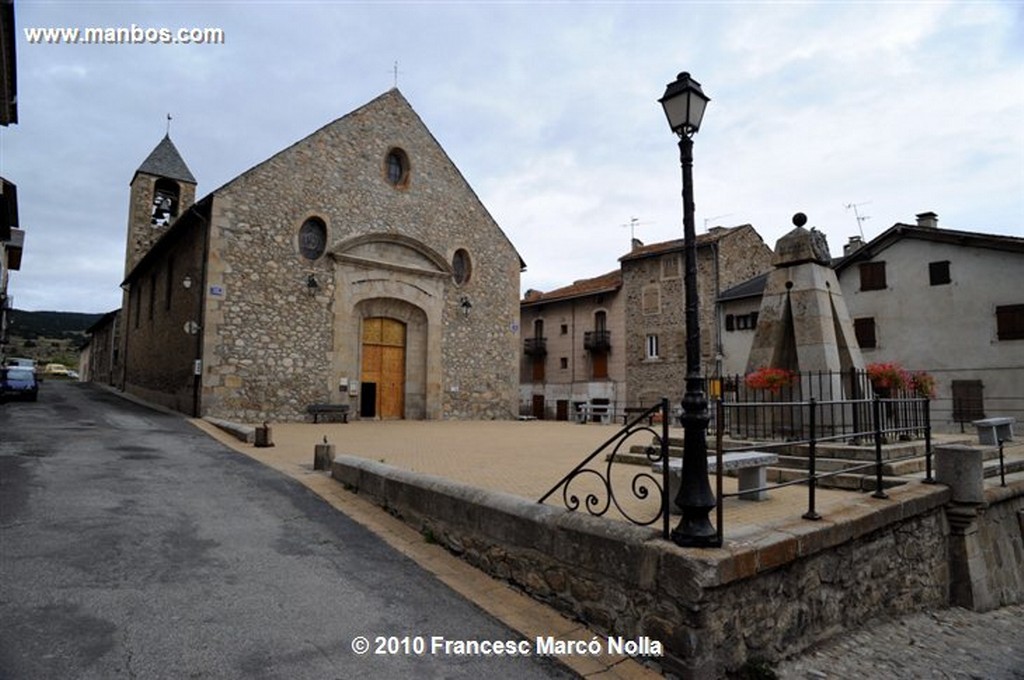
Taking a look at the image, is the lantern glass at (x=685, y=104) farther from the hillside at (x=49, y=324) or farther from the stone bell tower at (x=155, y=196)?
the hillside at (x=49, y=324)

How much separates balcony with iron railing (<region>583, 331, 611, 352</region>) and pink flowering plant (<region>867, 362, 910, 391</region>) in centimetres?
2315

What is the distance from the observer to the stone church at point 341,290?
48.2 feet

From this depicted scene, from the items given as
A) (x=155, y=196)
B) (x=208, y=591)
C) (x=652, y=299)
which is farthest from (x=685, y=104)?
(x=155, y=196)

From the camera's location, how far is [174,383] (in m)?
16.5

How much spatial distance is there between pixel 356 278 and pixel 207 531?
42.2ft

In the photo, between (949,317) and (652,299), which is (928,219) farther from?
(652,299)

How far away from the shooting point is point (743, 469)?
5328 millimetres

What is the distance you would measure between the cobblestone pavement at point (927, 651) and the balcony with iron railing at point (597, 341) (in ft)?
81.7

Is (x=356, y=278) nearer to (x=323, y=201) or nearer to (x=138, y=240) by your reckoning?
(x=323, y=201)

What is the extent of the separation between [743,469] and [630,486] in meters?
1.18

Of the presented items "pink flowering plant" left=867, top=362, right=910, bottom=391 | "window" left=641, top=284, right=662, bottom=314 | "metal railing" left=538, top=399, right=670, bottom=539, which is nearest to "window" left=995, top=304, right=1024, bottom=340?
"window" left=641, top=284, right=662, bottom=314

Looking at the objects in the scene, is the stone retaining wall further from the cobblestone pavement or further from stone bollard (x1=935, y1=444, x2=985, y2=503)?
stone bollard (x1=935, y1=444, x2=985, y2=503)

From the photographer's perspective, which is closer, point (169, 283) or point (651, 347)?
point (169, 283)

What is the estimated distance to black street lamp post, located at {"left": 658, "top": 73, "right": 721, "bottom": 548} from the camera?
343 cm
